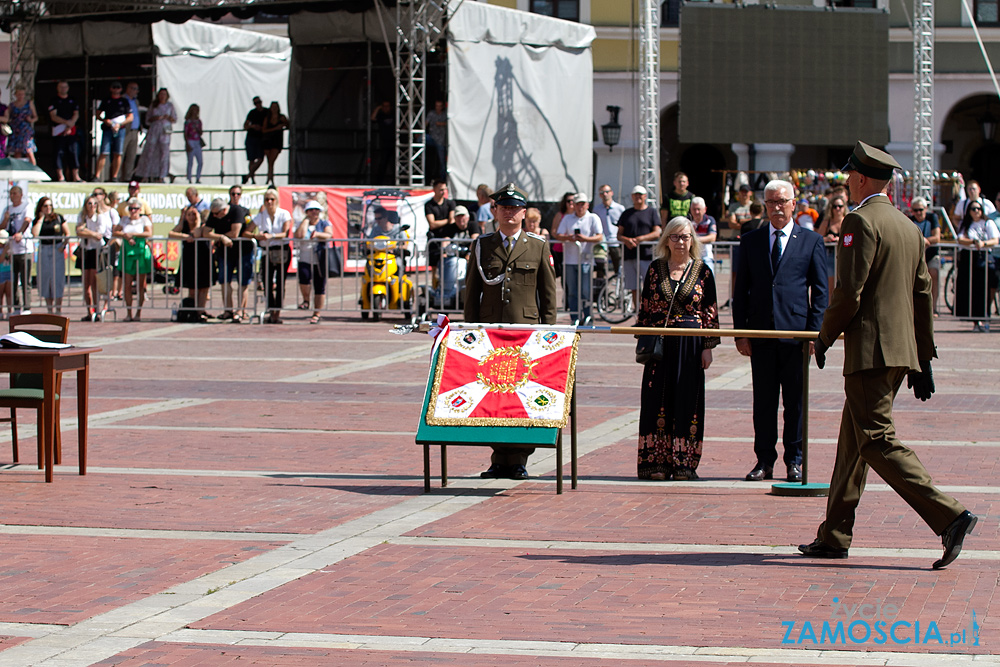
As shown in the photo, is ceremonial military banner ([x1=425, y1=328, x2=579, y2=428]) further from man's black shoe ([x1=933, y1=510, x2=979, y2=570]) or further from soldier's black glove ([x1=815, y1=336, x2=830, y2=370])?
man's black shoe ([x1=933, y1=510, x2=979, y2=570])

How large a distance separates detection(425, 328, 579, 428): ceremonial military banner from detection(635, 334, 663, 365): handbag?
60cm

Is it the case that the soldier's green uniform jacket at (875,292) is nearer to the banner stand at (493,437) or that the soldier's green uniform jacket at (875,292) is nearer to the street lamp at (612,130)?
the banner stand at (493,437)

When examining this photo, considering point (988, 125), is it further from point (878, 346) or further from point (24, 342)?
point (878, 346)

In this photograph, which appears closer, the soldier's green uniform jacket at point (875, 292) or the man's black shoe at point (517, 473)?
the soldier's green uniform jacket at point (875, 292)

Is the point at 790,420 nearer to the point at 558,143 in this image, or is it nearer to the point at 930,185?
the point at 558,143

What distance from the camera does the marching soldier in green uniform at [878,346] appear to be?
6711 mm

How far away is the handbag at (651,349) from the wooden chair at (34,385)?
388 cm


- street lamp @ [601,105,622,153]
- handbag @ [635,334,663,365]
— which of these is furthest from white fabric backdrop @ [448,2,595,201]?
handbag @ [635,334,663,365]

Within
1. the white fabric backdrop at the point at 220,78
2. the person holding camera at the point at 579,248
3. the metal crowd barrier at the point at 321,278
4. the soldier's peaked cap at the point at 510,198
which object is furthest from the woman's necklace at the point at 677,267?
the white fabric backdrop at the point at 220,78

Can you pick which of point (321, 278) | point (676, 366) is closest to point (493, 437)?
point (676, 366)

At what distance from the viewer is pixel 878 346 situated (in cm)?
678

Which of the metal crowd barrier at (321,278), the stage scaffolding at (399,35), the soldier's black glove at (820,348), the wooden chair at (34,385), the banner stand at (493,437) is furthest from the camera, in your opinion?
the stage scaffolding at (399,35)

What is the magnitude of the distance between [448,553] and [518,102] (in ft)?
73.2

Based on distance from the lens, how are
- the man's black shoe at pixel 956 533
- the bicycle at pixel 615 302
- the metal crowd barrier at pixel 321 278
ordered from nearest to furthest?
the man's black shoe at pixel 956 533, the metal crowd barrier at pixel 321 278, the bicycle at pixel 615 302
